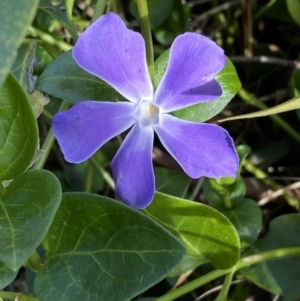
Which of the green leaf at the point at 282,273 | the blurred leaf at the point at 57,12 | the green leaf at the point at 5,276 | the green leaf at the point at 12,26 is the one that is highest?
the green leaf at the point at 12,26

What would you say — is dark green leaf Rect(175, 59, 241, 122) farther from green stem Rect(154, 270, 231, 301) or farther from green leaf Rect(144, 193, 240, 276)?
green stem Rect(154, 270, 231, 301)

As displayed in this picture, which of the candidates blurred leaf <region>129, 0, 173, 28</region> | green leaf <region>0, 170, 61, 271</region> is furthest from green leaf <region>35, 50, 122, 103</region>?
blurred leaf <region>129, 0, 173, 28</region>

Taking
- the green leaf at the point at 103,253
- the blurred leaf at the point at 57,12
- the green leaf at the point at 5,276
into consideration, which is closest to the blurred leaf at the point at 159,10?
the blurred leaf at the point at 57,12

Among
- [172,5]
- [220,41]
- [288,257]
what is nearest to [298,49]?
[220,41]

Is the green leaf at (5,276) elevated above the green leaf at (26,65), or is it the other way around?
the green leaf at (26,65)

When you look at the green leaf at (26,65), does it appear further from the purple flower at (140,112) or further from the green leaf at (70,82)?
the purple flower at (140,112)

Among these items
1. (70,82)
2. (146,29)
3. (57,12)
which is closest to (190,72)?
(146,29)

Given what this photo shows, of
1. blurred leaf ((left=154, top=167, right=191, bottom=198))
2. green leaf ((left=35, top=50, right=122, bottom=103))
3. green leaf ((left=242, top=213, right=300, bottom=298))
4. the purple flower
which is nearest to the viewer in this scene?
the purple flower
